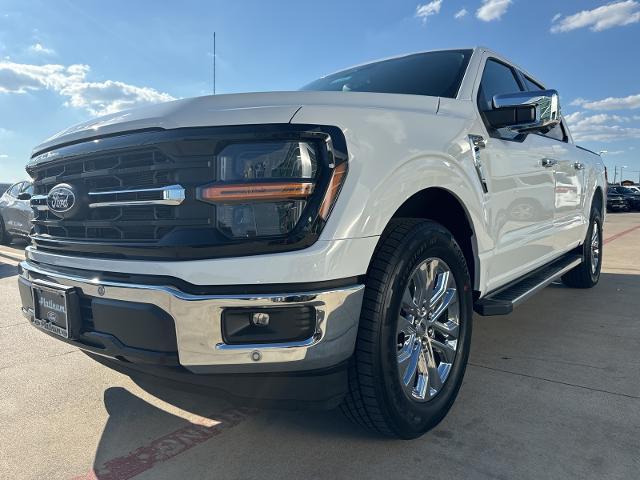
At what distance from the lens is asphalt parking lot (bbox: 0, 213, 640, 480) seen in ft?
6.90

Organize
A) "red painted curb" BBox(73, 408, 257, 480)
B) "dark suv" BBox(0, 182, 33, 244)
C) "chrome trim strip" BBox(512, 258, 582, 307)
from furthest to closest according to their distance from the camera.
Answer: "dark suv" BBox(0, 182, 33, 244), "chrome trim strip" BBox(512, 258, 582, 307), "red painted curb" BBox(73, 408, 257, 480)

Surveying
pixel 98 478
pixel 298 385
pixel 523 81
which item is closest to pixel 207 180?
pixel 298 385

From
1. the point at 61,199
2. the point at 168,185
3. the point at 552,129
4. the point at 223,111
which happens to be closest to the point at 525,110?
the point at 552,129

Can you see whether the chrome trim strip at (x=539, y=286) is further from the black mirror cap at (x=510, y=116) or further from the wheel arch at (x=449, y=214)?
the black mirror cap at (x=510, y=116)

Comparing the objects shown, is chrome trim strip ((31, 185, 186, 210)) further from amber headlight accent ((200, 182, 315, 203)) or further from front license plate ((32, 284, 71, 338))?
front license plate ((32, 284, 71, 338))

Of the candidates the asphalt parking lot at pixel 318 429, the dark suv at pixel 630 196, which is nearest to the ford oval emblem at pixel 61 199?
the asphalt parking lot at pixel 318 429

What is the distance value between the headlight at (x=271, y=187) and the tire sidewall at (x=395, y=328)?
472 mm

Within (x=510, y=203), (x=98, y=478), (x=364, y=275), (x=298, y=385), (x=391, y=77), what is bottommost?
(x=98, y=478)

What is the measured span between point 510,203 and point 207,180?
6.67 ft

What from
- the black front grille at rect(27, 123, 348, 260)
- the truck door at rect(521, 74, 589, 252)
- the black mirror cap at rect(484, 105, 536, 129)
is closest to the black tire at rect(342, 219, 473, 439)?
the black front grille at rect(27, 123, 348, 260)

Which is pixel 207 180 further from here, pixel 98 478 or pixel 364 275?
pixel 98 478

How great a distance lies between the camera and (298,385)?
187 centimetres

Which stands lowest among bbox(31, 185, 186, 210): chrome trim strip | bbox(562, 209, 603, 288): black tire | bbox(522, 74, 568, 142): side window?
bbox(562, 209, 603, 288): black tire

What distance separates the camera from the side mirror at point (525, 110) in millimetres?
2805
